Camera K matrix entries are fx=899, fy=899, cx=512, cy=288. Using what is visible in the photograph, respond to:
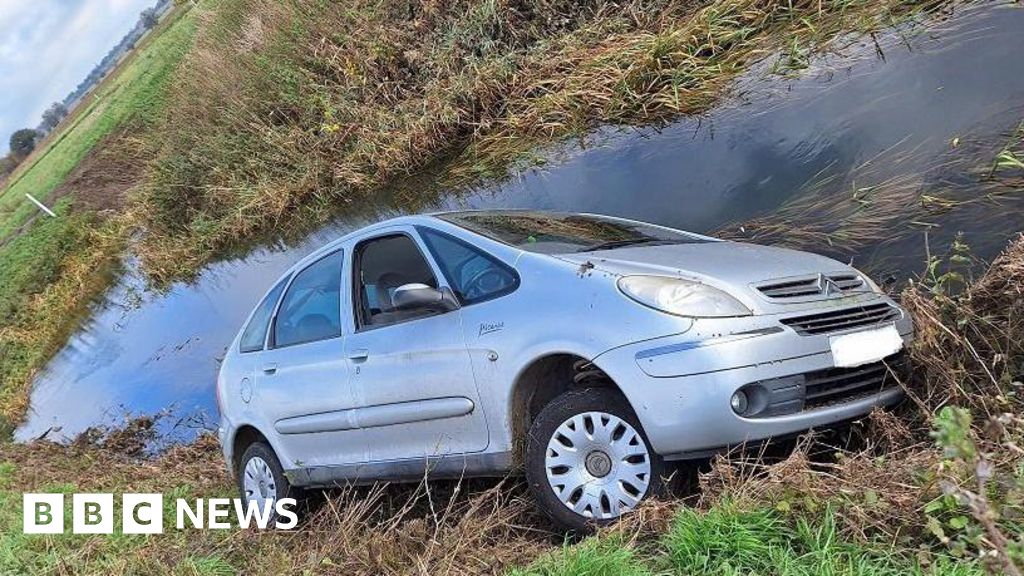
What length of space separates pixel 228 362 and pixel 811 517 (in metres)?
4.37

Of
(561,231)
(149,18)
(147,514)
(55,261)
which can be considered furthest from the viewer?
(149,18)

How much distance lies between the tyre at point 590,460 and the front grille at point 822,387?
505mm

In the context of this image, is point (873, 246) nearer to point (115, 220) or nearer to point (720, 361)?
point (720, 361)

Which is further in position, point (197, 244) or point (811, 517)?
point (197, 244)

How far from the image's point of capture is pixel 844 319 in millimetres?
3971

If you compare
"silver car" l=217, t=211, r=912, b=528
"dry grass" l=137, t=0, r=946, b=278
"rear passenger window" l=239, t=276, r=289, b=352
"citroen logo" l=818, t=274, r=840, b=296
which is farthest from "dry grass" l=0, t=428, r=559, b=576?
"dry grass" l=137, t=0, r=946, b=278

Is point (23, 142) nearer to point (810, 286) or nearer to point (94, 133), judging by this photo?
point (94, 133)

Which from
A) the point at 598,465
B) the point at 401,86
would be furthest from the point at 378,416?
the point at 401,86

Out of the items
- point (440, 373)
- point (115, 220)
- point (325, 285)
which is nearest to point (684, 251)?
Answer: point (440, 373)

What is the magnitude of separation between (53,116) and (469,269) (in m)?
61.8

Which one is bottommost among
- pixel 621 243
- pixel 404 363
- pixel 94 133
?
pixel 621 243

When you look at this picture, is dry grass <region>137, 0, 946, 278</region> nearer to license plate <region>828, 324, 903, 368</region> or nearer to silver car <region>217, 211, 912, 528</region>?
silver car <region>217, 211, 912, 528</region>

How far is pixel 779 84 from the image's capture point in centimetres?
753

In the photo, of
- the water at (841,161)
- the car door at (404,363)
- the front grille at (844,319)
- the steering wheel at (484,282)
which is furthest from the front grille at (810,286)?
the car door at (404,363)
